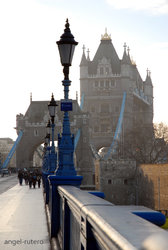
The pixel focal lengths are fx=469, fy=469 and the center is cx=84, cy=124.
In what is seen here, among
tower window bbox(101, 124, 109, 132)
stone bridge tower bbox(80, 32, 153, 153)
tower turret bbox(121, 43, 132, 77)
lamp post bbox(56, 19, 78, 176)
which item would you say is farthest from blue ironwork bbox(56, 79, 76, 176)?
tower turret bbox(121, 43, 132, 77)

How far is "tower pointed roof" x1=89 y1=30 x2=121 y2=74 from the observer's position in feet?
370

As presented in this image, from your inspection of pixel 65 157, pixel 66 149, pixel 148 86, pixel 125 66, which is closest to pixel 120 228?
pixel 65 157

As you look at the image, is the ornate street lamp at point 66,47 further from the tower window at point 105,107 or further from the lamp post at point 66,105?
the tower window at point 105,107

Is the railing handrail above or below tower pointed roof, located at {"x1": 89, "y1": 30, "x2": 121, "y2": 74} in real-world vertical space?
below

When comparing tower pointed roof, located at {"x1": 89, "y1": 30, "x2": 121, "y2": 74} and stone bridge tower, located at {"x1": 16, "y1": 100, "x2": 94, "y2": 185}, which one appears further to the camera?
tower pointed roof, located at {"x1": 89, "y1": 30, "x2": 121, "y2": 74}

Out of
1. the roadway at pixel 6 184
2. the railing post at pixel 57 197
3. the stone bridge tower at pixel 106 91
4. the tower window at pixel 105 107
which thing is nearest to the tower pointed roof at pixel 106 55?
the stone bridge tower at pixel 106 91

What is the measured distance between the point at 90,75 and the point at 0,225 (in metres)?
101

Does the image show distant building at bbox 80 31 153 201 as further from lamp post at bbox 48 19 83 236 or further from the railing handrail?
the railing handrail

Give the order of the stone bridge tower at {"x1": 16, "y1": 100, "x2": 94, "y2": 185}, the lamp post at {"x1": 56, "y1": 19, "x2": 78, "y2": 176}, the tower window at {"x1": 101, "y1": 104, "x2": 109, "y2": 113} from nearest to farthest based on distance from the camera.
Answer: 1. the lamp post at {"x1": 56, "y1": 19, "x2": 78, "y2": 176}
2. the stone bridge tower at {"x1": 16, "y1": 100, "x2": 94, "y2": 185}
3. the tower window at {"x1": 101, "y1": 104, "x2": 109, "y2": 113}

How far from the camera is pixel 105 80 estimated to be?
110m

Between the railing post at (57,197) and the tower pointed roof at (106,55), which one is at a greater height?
the tower pointed roof at (106,55)

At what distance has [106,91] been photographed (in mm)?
109062

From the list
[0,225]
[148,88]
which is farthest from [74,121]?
[0,225]

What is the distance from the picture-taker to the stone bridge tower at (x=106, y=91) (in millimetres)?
104938
